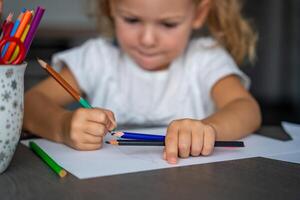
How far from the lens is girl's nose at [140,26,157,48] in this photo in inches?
36.5

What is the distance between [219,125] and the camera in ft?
2.27

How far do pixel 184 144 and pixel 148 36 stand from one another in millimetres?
435

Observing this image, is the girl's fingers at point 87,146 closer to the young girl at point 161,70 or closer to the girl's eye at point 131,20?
the young girl at point 161,70

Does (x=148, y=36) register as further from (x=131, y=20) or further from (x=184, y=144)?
(x=184, y=144)

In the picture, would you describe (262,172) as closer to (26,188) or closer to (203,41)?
(26,188)

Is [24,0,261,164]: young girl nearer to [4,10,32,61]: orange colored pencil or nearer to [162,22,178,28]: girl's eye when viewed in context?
[162,22,178,28]: girl's eye

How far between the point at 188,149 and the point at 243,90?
0.41m

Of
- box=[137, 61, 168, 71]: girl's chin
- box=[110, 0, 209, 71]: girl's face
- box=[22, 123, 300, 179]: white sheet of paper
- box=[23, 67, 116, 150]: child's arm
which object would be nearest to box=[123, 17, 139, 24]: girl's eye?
box=[110, 0, 209, 71]: girl's face

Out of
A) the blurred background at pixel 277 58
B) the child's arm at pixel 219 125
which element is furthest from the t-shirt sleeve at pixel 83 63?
the blurred background at pixel 277 58

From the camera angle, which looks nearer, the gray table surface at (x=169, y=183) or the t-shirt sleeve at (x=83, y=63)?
the gray table surface at (x=169, y=183)

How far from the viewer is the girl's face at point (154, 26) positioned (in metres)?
0.90

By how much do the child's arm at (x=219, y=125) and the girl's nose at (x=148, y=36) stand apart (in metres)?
0.18

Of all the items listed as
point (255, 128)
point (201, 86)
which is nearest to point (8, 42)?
point (255, 128)

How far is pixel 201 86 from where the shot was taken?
1.09 m
